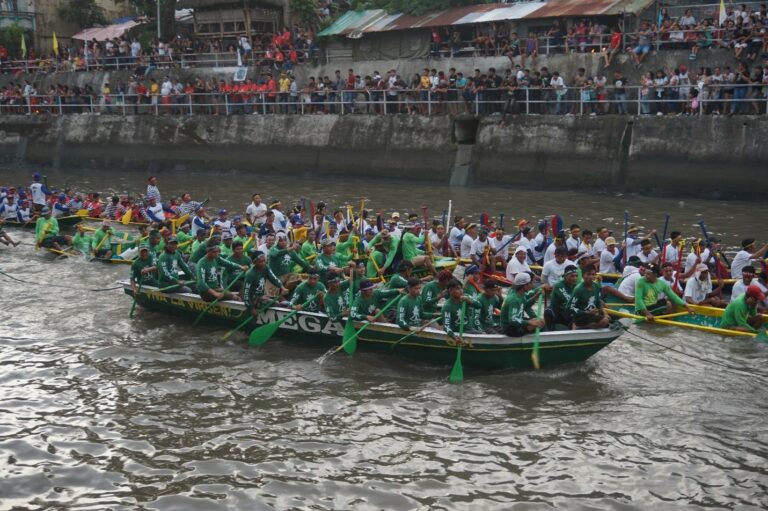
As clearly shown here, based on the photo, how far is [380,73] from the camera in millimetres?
36188

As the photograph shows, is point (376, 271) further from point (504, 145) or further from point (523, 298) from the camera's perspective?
point (504, 145)

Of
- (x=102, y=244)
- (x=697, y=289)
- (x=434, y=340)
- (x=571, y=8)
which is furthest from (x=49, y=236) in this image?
(x=571, y=8)

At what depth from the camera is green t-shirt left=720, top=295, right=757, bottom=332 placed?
47.1ft

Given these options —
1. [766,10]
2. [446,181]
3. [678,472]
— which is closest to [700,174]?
[766,10]

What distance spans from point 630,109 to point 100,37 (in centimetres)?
3274

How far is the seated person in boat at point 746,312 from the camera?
1428 centimetres

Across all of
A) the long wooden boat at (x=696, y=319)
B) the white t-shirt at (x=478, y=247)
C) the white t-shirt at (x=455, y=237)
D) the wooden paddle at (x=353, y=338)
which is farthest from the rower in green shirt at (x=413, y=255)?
the long wooden boat at (x=696, y=319)

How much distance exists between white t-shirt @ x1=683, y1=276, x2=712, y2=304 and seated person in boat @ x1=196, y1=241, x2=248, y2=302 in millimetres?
7738

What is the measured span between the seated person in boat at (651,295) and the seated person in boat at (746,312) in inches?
39.9

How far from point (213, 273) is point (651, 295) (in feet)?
24.9

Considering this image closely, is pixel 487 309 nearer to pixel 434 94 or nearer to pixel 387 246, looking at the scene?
pixel 387 246

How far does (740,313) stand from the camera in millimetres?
14367

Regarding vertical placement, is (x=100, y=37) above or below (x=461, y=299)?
above

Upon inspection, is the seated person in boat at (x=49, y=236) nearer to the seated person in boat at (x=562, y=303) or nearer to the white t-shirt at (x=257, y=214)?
the white t-shirt at (x=257, y=214)
